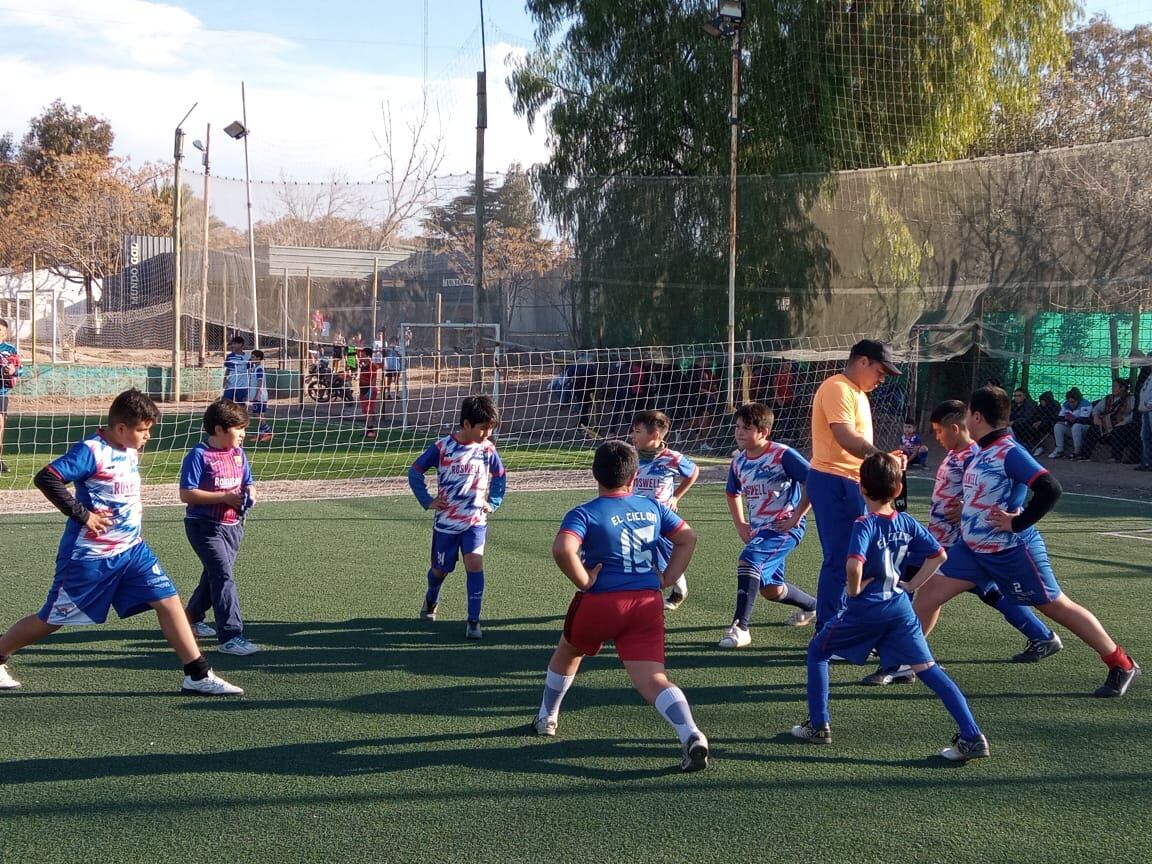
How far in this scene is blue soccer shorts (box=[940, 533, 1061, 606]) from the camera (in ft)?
17.5

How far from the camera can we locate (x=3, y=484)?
13.2 metres

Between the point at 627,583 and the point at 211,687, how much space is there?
2.23 metres

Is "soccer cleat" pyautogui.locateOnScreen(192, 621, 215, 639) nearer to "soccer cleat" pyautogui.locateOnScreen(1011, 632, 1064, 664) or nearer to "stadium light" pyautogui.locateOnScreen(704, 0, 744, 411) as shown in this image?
"soccer cleat" pyautogui.locateOnScreen(1011, 632, 1064, 664)

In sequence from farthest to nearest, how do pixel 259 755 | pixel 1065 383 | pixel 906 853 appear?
pixel 1065 383 < pixel 259 755 < pixel 906 853

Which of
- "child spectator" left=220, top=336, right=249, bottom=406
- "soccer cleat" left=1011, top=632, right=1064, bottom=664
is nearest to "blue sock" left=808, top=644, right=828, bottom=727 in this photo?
"soccer cleat" left=1011, top=632, right=1064, bottom=664

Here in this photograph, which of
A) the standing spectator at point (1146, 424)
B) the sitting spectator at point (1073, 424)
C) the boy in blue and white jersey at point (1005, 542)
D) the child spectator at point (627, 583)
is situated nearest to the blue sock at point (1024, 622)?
the boy in blue and white jersey at point (1005, 542)

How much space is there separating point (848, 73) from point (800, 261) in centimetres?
325

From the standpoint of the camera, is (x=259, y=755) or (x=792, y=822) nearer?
(x=792, y=822)

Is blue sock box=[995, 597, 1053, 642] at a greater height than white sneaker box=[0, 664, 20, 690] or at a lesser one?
greater

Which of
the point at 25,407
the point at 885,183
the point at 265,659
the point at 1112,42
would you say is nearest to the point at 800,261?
the point at 885,183

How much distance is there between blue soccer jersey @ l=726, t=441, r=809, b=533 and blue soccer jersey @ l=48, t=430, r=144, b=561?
3.33m

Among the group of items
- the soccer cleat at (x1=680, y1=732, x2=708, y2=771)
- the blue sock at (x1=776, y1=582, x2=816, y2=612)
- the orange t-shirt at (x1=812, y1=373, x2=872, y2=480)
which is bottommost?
the soccer cleat at (x1=680, y1=732, x2=708, y2=771)

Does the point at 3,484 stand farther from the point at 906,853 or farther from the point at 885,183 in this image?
the point at 885,183

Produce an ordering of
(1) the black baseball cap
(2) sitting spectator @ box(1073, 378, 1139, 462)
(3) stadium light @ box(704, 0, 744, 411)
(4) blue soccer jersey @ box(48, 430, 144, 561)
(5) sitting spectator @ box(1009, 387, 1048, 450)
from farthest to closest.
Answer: (5) sitting spectator @ box(1009, 387, 1048, 450)
(2) sitting spectator @ box(1073, 378, 1139, 462)
(3) stadium light @ box(704, 0, 744, 411)
(1) the black baseball cap
(4) blue soccer jersey @ box(48, 430, 144, 561)
